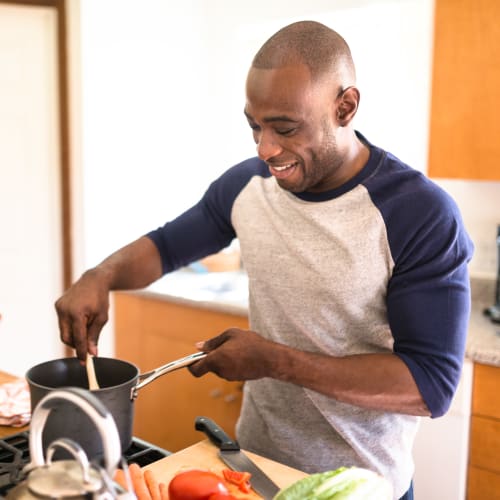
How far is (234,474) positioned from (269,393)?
34 cm

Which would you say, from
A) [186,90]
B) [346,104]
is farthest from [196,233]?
[186,90]

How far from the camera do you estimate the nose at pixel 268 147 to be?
1218mm

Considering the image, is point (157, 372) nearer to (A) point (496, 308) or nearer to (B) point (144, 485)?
(B) point (144, 485)

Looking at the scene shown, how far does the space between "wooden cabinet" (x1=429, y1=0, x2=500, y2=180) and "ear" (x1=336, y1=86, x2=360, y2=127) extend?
1007mm

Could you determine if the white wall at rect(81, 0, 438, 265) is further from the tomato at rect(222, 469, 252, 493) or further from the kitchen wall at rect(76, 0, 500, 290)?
the tomato at rect(222, 469, 252, 493)

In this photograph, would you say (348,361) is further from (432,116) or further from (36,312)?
(36,312)

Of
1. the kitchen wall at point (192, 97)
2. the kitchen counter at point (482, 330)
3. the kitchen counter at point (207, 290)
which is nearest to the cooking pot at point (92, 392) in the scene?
the kitchen counter at point (482, 330)

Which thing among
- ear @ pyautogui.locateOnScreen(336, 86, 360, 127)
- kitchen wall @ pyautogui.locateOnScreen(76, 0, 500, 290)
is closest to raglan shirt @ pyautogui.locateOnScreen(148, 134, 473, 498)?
ear @ pyautogui.locateOnScreen(336, 86, 360, 127)

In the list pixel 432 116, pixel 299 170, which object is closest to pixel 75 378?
pixel 299 170

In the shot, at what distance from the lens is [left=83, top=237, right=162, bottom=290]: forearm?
148cm

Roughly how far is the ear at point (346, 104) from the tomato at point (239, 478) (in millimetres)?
624

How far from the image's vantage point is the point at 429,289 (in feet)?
3.89

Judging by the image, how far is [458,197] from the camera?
254cm

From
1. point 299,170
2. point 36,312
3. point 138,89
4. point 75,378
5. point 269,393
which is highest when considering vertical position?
point 138,89
